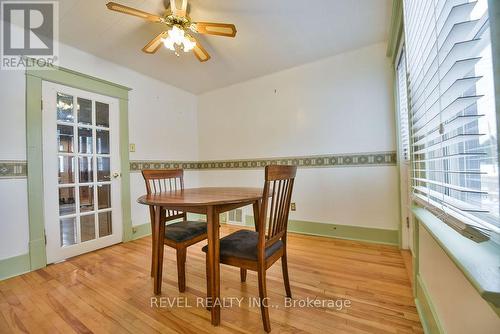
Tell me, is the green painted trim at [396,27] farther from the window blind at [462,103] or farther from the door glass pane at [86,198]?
the door glass pane at [86,198]

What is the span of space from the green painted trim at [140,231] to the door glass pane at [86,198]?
1.91 ft

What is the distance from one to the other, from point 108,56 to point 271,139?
2.22 metres

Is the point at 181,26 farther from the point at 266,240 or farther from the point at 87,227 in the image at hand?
the point at 87,227

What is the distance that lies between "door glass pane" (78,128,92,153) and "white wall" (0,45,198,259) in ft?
1.44

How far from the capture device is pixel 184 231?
1618 mm

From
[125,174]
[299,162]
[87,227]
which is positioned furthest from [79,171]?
[299,162]

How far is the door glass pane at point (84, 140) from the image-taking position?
2367 mm

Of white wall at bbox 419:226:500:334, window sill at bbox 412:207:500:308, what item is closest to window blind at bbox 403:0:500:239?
window sill at bbox 412:207:500:308

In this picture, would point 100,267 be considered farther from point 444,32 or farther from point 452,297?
point 444,32

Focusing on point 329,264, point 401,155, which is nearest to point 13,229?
point 329,264

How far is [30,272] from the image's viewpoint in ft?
6.38

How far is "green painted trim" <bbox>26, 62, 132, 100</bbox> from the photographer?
82.5 inches

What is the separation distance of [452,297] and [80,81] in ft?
11.0

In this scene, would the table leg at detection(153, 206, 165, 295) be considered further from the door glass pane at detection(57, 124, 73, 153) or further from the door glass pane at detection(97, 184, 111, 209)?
the door glass pane at detection(57, 124, 73, 153)
